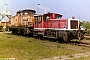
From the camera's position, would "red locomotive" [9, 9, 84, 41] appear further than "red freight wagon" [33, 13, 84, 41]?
Yes

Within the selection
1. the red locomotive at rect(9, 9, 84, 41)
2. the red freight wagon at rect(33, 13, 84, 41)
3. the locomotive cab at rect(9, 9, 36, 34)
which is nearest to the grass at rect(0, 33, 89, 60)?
the red freight wagon at rect(33, 13, 84, 41)

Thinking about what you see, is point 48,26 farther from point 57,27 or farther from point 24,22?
point 24,22

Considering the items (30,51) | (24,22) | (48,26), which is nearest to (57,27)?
(48,26)

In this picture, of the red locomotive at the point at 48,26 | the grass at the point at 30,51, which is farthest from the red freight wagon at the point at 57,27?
the grass at the point at 30,51

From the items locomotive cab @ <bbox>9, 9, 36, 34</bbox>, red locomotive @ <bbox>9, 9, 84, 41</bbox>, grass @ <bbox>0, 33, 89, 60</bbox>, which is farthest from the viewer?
locomotive cab @ <bbox>9, 9, 36, 34</bbox>

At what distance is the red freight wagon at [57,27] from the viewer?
65.2 ft

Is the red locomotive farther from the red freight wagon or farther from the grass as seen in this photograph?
the grass

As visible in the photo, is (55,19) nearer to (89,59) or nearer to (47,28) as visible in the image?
(47,28)

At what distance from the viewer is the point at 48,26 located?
22.8 metres

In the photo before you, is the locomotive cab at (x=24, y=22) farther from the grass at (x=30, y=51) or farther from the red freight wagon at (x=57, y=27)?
the grass at (x=30, y=51)

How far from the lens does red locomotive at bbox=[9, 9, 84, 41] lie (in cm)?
2000

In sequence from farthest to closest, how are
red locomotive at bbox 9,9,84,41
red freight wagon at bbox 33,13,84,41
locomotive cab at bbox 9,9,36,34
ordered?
locomotive cab at bbox 9,9,36,34 < red locomotive at bbox 9,9,84,41 < red freight wagon at bbox 33,13,84,41

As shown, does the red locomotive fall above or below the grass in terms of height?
above

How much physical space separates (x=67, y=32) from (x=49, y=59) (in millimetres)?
9010
